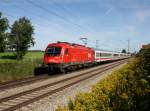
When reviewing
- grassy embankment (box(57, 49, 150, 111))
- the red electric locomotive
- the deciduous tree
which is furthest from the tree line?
grassy embankment (box(57, 49, 150, 111))

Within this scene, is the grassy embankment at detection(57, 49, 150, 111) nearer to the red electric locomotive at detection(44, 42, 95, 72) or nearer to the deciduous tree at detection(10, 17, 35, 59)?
the red electric locomotive at detection(44, 42, 95, 72)

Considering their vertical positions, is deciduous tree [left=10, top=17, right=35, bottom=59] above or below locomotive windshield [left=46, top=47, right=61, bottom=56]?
above

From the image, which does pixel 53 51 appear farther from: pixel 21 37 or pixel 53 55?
pixel 21 37

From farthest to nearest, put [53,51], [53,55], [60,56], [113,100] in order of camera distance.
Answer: [53,51]
[53,55]
[60,56]
[113,100]

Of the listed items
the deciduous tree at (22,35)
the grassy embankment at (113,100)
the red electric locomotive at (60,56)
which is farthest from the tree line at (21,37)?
the grassy embankment at (113,100)

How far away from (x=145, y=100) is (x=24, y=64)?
72.0ft

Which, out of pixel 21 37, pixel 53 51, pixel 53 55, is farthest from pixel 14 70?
pixel 21 37

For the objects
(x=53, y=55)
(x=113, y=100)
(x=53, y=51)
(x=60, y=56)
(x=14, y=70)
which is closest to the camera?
(x=113, y=100)

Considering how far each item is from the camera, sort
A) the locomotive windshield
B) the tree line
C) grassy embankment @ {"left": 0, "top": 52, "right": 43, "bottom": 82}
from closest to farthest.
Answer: grassy embankment @ {"left": 0, "top": 52, "right": 43, "bottom": 82}, the locomotive windshield, the tree line

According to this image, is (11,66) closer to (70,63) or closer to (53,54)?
(53,54)

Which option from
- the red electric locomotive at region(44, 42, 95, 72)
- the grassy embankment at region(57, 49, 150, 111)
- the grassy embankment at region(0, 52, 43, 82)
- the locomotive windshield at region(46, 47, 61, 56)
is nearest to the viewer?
the grassy embankment at region(57, 49, 150, 111)

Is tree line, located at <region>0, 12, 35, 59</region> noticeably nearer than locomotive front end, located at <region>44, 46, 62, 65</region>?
No

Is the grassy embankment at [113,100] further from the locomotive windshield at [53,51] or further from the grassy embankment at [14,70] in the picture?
the locomotive windshield at [53,51]

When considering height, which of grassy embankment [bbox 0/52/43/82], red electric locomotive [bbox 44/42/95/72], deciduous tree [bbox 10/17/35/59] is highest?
deciduous tree [bbox 10/17/35/59]
